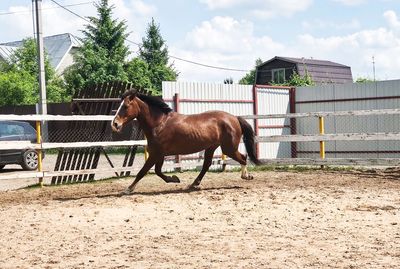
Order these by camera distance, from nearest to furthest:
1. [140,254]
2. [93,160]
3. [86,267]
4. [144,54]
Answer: [86,267] < [140,254] < [93,160] < [144,54]

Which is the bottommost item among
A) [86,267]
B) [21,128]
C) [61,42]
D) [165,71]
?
[86,267]

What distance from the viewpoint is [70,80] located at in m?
36.4

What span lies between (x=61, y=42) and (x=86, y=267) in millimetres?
56722

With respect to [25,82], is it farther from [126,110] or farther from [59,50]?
[126,110]

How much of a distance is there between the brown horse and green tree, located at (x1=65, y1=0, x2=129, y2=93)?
24456 mm

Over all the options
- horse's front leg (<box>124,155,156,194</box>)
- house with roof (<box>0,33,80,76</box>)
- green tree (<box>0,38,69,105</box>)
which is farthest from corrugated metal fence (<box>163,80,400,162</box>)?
house with roof (<box>0,33,80,76</box>)

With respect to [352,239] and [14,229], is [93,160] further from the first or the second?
[352,239]

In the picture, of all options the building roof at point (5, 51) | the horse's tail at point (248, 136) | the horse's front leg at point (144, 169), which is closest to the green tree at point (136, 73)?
the building roof at point (5, 51)

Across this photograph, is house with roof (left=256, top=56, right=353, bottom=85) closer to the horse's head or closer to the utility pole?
the utility pole

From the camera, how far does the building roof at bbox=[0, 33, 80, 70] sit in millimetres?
55312

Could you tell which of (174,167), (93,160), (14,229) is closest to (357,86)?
(174,167)

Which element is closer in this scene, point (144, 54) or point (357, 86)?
point (357, 86)

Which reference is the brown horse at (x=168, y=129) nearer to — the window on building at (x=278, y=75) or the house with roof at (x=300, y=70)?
the house with roof at (x=300, y=70)

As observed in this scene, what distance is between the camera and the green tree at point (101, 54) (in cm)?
3469
